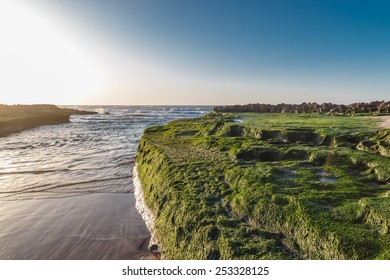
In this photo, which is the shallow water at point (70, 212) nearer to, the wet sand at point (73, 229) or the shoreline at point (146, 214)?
the wet sand at point (73, 229)

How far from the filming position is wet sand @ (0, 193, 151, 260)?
6.80 m

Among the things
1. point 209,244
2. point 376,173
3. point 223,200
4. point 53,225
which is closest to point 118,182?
point 53,225

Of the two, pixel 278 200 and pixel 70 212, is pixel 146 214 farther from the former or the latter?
pixel 278 200

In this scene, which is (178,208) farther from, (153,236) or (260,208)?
(260,208)

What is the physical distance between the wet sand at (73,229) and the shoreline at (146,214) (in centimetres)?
15

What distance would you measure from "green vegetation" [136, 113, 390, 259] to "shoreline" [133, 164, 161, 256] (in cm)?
24

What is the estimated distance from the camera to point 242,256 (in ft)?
15.2

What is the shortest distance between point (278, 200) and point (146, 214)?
4.76 metres

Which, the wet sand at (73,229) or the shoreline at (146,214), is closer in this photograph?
the shoreline at (146,214)

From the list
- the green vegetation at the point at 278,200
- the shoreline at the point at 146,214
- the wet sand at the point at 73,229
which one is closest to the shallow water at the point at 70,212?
the wet sand at the point at 73,229

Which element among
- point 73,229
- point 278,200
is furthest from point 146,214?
point 278,200

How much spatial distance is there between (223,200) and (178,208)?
4.07 feet

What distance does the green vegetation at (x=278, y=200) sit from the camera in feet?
14.8

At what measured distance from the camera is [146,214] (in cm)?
866
